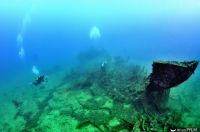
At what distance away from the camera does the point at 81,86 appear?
40.4 feet

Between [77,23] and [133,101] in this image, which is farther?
[77,23]

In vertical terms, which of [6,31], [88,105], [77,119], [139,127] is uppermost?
[6,31]

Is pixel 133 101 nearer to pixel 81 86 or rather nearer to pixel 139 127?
pixel 139 127

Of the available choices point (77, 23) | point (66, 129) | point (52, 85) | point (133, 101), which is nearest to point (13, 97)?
point (52, 85)

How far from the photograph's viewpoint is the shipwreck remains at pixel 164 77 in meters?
6.54

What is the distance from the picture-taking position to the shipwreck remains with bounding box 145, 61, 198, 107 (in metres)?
6.54

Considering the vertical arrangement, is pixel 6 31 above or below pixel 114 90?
above

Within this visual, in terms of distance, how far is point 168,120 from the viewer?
293 inches

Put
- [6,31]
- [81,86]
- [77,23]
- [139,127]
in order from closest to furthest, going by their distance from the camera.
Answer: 1. [139,127]
2. [81,86]
3. [6,31]
4. [77,23]

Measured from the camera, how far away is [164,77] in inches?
281

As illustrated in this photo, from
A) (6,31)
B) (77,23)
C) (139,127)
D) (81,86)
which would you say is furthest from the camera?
(77,23)

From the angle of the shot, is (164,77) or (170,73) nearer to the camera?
(170,73)

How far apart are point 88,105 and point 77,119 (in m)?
1.21

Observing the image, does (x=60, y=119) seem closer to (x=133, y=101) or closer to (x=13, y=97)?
(x=133, y=101)
